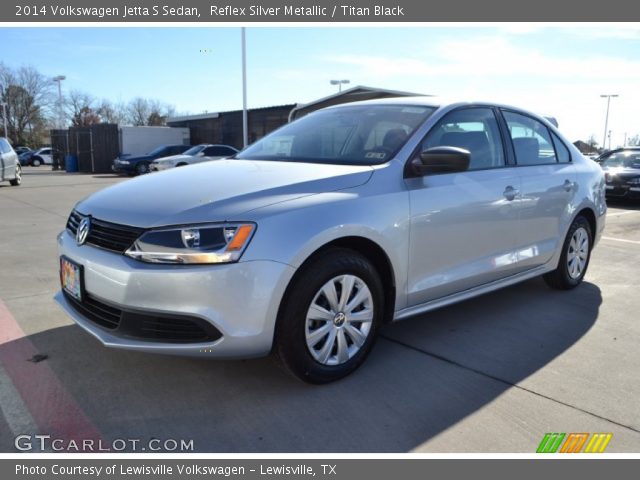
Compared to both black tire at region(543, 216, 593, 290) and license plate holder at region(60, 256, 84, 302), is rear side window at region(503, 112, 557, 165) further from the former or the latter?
license plate holder at region(60, 256, 84, 302)

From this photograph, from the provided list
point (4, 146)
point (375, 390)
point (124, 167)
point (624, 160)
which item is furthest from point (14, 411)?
point (124, 167)

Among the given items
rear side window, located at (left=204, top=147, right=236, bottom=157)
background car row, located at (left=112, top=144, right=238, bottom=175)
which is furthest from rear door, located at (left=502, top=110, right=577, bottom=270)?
rear side window, located at (left=204, top=147, right=236, bottom=157)

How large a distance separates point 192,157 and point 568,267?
59.6 ft

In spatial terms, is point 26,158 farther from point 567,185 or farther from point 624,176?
point 567,185

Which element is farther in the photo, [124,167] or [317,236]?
[124,167]

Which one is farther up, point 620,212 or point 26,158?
point 26,158

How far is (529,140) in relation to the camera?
175 inches

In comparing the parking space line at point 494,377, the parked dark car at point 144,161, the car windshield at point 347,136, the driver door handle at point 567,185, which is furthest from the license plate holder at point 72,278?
the parked dark car at point 144,161

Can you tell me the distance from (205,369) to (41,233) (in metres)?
5.67

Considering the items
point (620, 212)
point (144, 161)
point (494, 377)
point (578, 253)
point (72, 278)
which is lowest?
point (494, 377)

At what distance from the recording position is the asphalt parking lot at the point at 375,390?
2.56 metres

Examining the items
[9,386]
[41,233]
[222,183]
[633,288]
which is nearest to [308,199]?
[222,183]

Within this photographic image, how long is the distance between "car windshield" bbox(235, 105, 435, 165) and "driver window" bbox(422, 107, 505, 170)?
14 centimetres

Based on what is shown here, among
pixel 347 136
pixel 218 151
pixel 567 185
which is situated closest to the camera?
pixel 347 136
